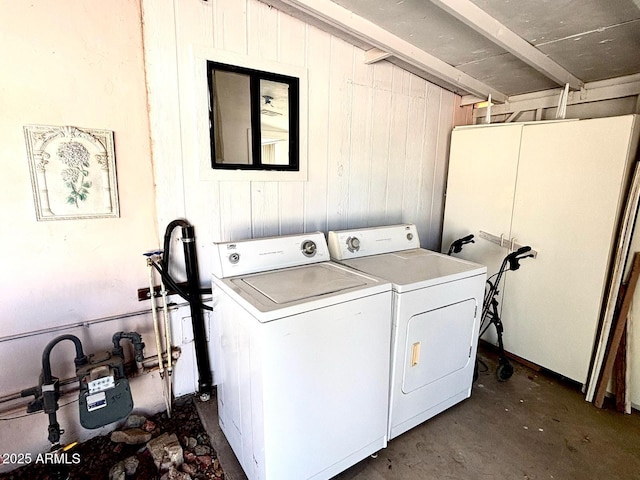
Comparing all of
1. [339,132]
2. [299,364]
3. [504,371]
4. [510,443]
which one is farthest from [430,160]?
[299,364]

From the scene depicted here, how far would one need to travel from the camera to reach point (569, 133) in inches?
84.7

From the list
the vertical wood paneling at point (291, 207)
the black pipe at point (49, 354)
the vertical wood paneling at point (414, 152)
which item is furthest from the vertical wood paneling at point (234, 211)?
the vertical wood paneling at point (414, 152)

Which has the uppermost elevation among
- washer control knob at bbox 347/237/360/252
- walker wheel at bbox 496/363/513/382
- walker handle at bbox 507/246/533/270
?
washer control knob at bbox 347/237/360/252

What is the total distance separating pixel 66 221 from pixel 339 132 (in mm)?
1689

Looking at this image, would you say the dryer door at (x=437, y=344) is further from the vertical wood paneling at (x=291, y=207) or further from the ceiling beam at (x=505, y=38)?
the ceiling beam at (x=505, y=38)

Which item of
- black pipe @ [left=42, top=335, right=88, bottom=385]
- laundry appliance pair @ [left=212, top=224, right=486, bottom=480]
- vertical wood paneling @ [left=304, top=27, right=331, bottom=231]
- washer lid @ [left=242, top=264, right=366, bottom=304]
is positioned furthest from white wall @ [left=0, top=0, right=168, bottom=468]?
vertical wood paneling @ [left=304, top=27, right=331, bottom=231]

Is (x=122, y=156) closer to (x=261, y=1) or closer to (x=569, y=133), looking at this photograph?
(x=261, y=1)

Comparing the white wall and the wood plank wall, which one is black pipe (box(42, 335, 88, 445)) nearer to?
the white wall

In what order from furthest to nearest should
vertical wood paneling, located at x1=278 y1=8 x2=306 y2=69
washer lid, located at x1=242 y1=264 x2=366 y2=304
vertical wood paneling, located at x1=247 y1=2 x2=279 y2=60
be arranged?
vertical wood paneling, located at x1=278 y1=8 x2=306 y2=69, vertical wood paneling, located at x1=247 y1=2 x2=279 y2=60, washer lid, located at x1=242 y1=264 x2=366 y2=304

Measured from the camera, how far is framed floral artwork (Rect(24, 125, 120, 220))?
5.00 feet

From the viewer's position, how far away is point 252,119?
2.06 m

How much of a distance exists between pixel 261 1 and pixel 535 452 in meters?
2.87

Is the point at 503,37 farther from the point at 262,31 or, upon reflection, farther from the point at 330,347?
the point at 330,347

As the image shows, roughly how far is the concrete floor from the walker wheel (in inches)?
A: 4.5
